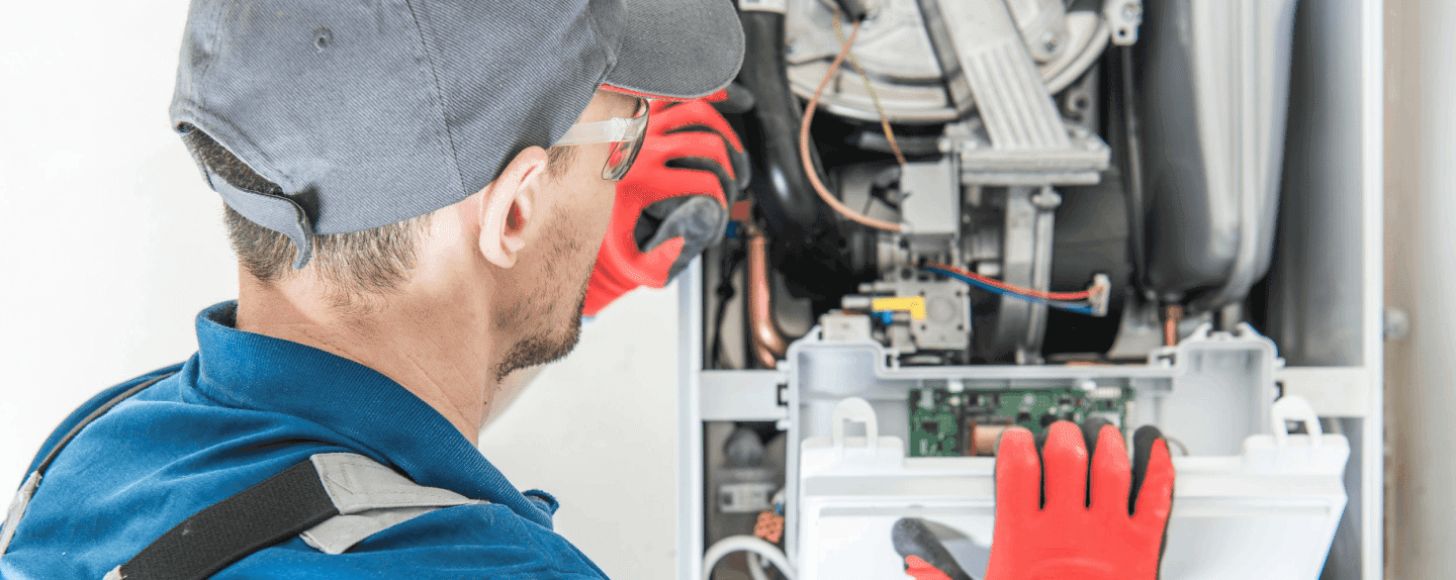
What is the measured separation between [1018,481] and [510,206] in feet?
1.95

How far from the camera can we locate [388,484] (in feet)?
2.08

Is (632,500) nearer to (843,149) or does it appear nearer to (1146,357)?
(843,149)

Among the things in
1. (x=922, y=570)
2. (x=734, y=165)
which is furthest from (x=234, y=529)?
(x=734, y=165)

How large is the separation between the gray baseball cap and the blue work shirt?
9 centimetres

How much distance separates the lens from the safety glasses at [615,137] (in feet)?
2.65

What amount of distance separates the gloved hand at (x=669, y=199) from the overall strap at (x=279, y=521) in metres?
0.67

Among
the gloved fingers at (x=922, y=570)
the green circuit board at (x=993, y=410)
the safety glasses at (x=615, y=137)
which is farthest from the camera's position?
the green circuit board at (x=993, y=410)

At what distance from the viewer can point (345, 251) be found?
74cm

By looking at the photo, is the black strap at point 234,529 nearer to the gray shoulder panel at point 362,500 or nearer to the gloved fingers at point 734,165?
the gray shoulder panel at point 362,500

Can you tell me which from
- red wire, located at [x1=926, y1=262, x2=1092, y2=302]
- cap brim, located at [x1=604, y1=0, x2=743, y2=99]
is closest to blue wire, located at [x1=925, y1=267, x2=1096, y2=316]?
red wire, located at [x1=926, y1=262, x2=1092, y2=302]

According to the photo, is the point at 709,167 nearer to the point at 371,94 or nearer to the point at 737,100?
the point at 737,100

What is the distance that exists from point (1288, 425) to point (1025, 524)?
0.51 meters

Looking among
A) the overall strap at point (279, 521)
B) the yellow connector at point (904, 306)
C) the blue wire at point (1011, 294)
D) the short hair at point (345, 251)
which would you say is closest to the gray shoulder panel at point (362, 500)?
the overall strap at point (279, 521)

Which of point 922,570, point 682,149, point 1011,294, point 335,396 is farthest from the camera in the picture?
point 1011,294
